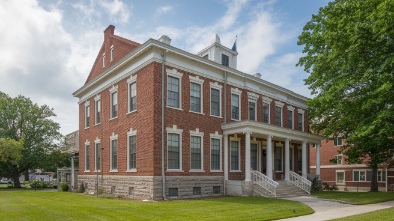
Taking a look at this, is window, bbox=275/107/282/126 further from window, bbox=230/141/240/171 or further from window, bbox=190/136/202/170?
window, bbox=190/136/202/170

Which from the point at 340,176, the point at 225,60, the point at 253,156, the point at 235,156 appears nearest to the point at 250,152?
the point at 253,156

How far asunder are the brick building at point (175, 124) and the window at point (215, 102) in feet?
0.22

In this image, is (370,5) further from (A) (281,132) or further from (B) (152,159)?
(B) (152,159)

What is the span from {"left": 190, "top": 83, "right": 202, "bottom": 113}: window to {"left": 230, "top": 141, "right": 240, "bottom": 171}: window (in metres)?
3.76

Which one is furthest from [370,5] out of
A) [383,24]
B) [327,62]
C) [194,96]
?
[194,96]

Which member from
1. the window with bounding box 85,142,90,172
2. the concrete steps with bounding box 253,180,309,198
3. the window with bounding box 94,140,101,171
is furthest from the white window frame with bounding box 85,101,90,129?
the concrete steps with bounding box 253,180,309,198

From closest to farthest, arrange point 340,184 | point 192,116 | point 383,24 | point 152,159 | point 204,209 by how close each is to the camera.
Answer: point 204,209 < point 383,24 < point 152,159 < point 192,116 < point 340,184

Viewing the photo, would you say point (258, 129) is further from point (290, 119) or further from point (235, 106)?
point (290, 119)

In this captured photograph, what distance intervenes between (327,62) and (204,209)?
1292 cm

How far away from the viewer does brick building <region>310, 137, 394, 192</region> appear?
40.3 meters

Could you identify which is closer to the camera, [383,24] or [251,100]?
[383,24]

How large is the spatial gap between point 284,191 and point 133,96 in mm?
11143

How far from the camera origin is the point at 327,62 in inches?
814

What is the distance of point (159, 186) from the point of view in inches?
695
